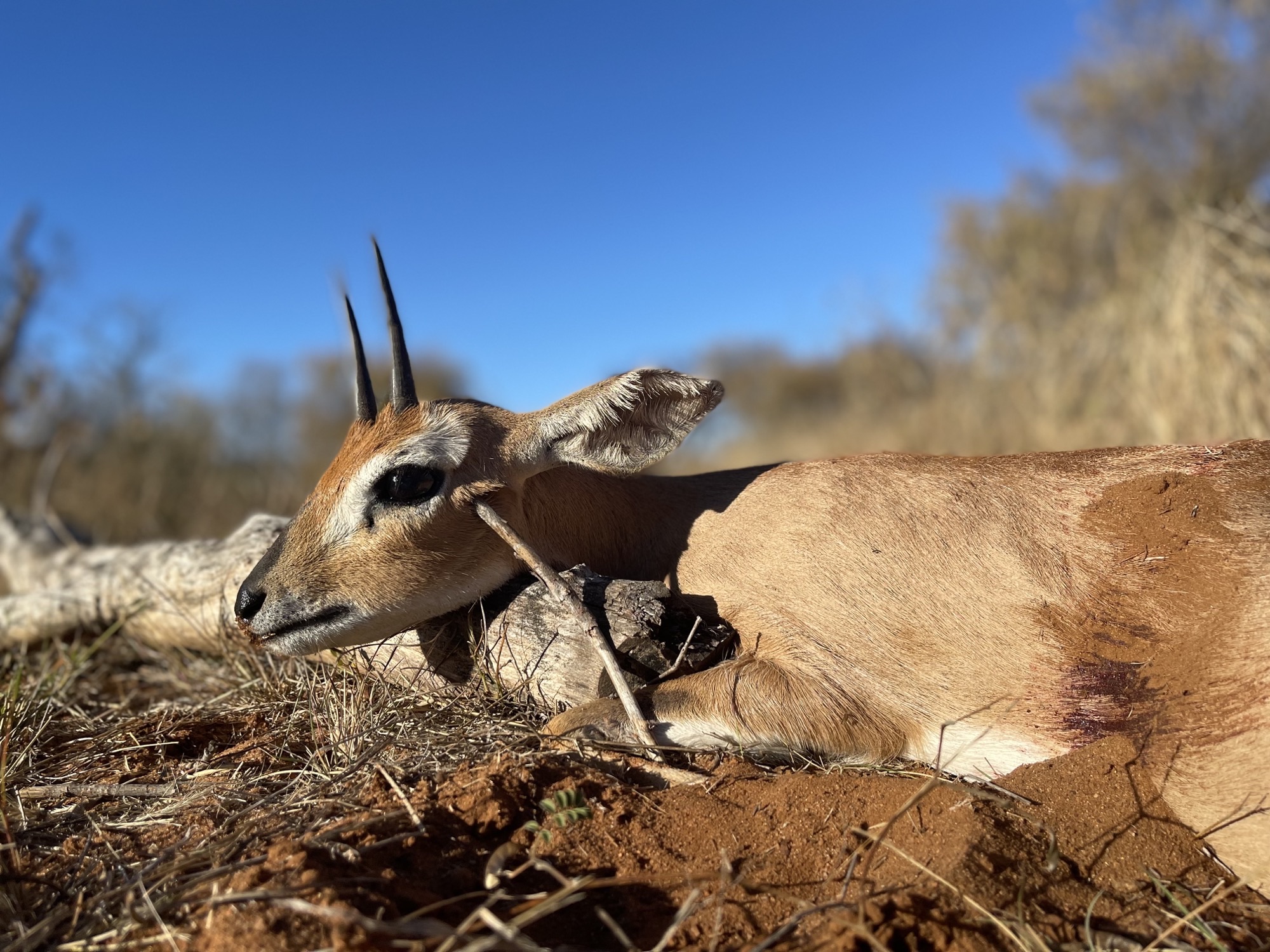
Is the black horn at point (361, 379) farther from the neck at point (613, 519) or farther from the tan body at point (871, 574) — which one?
the neck at point (613, 519)

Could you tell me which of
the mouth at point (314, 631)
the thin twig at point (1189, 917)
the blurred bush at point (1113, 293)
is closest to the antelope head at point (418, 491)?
the mouth at point (314, 631)

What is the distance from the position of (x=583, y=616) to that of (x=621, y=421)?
112cm

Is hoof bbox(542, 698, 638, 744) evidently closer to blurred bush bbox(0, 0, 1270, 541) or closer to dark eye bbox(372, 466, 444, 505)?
dark eye bbox(372, 466, 444, 505)

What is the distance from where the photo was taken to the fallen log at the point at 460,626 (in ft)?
10.3

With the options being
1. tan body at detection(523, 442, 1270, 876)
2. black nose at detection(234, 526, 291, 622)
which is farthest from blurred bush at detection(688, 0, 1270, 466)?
black nose at detection(234, 526, 291, 622)

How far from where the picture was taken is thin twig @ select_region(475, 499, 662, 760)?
2.78 m

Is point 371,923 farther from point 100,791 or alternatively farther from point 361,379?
point 361,379

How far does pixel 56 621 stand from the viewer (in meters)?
5.17

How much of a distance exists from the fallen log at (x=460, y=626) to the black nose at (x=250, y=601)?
53cm

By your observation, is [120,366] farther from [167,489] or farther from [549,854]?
[549,854]

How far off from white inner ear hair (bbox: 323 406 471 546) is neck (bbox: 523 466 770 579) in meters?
0.46

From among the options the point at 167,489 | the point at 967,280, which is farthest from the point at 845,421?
the point at 167,489

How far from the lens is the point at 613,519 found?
386 cm

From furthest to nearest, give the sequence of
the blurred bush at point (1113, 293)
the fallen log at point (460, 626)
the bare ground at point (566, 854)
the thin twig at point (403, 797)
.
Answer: the blurred bush at point (1113, 293) → the fallen log at point (460, 626) → the thin twig at point (403, 797) → the bare ground at point (566, 854)
